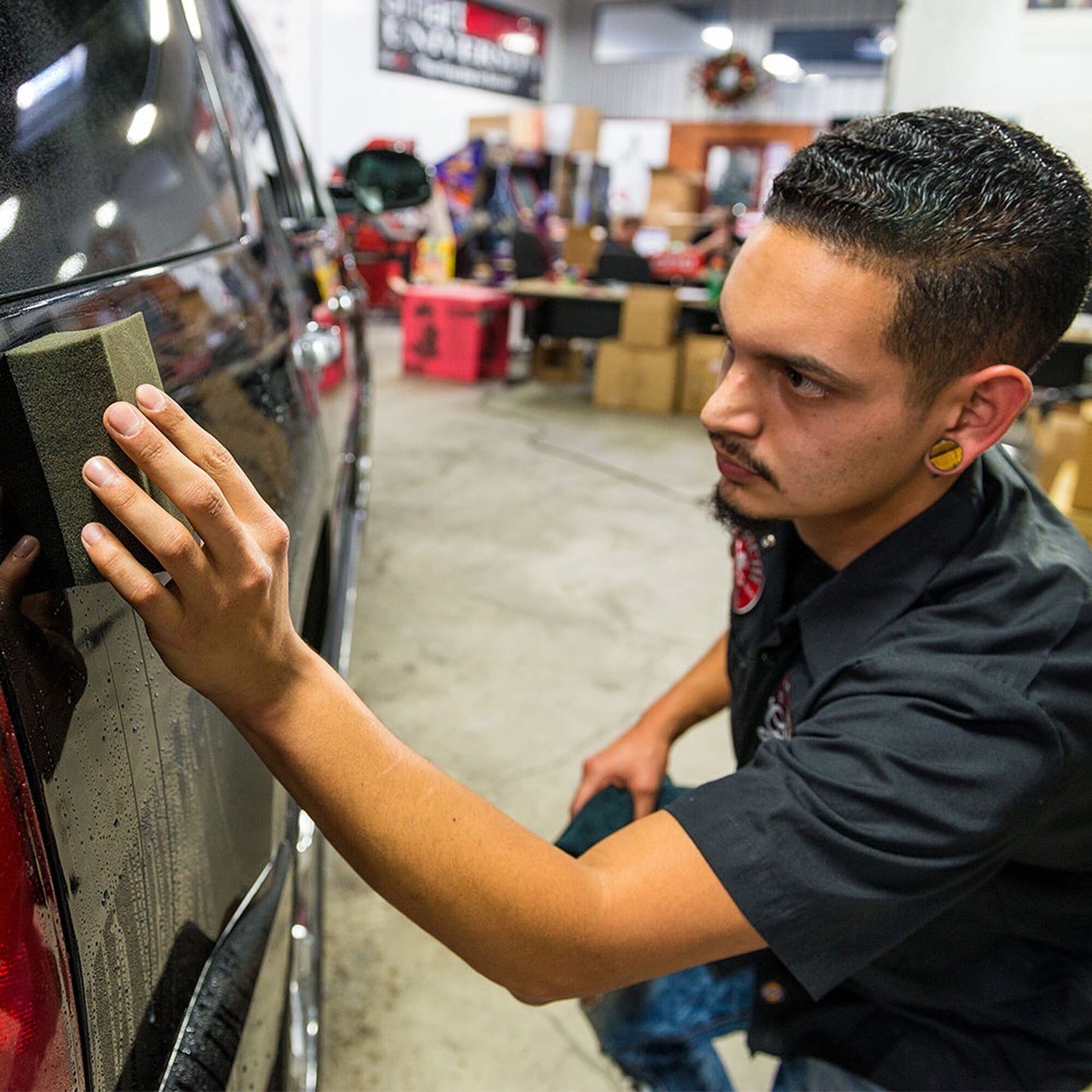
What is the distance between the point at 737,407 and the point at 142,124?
0.61 m

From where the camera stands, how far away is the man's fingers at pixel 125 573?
50 centimetres

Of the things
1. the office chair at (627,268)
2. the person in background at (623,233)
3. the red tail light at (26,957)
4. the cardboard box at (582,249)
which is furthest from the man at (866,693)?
the person in background at (623,233)

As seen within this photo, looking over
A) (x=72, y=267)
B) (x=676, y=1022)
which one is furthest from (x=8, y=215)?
(x=676, y=1022)

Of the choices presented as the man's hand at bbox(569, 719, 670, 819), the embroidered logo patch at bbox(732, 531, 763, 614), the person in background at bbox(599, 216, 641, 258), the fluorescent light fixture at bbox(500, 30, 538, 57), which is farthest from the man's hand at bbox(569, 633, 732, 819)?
the fluorescent light fixture at bbox(500, 30, 538, 57)

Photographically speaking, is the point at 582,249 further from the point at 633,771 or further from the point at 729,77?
the point at 729,77

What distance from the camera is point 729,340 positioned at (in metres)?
0.94

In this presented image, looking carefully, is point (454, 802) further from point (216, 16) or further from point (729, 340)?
point (216, 16)

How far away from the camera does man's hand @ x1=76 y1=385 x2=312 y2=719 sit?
1.65 ft

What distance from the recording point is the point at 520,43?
13055 millimetres

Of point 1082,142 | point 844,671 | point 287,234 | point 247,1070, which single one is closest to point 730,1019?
point 844,671

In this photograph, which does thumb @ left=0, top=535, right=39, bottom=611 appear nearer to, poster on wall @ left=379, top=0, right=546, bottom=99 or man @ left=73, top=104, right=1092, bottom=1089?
man @ left=73, top=104, right=1092, bottom=1089

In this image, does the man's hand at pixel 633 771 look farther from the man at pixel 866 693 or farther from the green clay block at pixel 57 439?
the green clay block at pixel 57 439

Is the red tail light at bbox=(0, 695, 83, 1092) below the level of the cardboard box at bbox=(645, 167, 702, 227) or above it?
above

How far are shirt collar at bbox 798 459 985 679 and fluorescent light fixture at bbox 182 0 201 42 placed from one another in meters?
1.00
